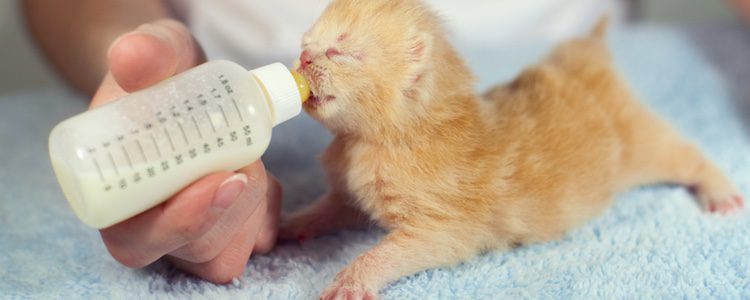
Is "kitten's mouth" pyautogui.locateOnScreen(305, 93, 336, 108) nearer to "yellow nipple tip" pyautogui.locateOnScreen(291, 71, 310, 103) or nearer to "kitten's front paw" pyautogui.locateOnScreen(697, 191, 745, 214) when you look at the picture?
"yellow nipple tip" pyautogui.locateOnScreen(291, 71, 310, 103)

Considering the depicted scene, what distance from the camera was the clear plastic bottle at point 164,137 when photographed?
78 cm

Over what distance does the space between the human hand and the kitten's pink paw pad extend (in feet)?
2.56

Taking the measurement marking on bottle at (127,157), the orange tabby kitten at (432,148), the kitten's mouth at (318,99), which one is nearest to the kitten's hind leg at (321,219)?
the orange tabby kitten at (432,148)

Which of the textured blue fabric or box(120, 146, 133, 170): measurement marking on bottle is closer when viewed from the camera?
box(120, 146, 133, 170): measurement marking on bottle

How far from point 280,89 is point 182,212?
0.18 m

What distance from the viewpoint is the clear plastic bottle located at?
30.8 inches

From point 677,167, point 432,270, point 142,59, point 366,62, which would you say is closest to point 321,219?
point 432,270

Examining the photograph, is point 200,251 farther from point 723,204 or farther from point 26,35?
point 26,35

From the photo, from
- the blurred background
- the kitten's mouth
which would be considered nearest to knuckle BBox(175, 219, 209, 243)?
A: the kitten's mouth

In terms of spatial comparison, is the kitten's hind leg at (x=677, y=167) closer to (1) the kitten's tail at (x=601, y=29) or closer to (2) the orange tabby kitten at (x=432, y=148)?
(2) the orange tabby kitten at (x=432, y=148)

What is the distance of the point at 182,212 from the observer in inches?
33.4

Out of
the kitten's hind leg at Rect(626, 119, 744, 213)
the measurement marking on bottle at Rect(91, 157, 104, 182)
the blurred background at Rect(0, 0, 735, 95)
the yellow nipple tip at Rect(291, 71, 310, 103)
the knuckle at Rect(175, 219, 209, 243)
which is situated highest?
the yellow nipple tip at Rect(291, 71, 310, 103)

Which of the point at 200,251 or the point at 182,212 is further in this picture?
the point at 200,251

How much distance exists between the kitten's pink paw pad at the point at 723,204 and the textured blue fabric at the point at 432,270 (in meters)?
0.02
